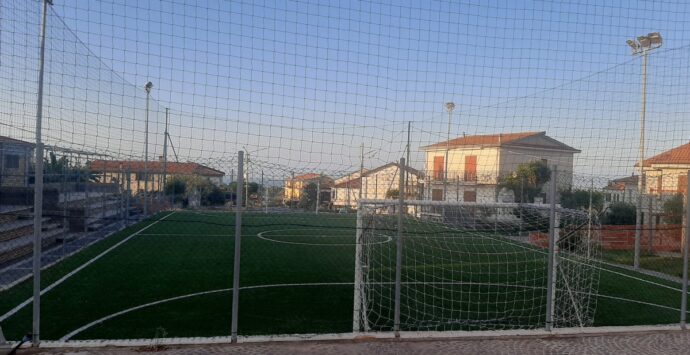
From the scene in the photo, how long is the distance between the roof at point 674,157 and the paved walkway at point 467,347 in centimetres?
559

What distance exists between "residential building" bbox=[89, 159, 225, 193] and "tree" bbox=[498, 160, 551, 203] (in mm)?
8235

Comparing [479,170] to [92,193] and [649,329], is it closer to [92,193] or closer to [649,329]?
[649,329]

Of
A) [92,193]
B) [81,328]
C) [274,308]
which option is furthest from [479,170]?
[92,193]

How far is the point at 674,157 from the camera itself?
11984 millimetres

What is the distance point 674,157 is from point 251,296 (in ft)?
30.8

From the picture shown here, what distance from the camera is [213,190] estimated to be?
9.70 meters

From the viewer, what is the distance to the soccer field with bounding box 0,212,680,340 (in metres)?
7.89

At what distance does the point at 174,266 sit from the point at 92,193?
12149mm

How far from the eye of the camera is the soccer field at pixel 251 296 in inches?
311

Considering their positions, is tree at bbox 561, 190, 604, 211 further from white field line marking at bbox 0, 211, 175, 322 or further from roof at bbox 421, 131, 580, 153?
white field line marking at bbox 0, 211, 175, 322

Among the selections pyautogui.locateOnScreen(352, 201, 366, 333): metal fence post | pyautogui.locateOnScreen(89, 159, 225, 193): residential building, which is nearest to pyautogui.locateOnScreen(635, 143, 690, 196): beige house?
pyautogui.locateOnScreen(352, 201, 366, 333): metal fence post

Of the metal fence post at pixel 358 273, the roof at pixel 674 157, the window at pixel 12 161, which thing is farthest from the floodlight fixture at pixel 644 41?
the window at pixel 12 161

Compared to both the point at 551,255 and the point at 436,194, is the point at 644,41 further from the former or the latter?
the point at 551,255

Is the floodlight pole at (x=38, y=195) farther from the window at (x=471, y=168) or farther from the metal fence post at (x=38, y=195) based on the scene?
the window at (x=471, y=168)
